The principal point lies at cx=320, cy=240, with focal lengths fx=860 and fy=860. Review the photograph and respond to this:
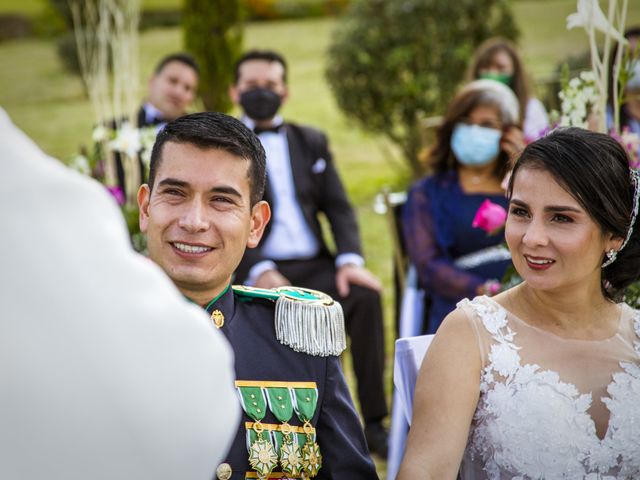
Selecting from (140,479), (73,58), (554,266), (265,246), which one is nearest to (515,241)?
(554,266)

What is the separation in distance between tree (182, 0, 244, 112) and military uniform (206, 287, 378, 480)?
8.16 m

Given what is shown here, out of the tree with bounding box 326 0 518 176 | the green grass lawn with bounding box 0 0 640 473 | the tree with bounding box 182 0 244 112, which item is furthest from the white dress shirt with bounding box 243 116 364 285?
the green grass lawn with bounding box 0 0 640 473

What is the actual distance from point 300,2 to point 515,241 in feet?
60.3

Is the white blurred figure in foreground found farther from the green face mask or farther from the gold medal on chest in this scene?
the green face mask

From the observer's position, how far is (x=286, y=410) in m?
1.86

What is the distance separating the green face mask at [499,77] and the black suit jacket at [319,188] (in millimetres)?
1123

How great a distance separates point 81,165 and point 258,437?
2287 millimetres

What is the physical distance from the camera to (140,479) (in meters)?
0.80

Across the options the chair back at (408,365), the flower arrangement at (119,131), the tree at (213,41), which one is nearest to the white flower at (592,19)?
the chair back at (408,365)

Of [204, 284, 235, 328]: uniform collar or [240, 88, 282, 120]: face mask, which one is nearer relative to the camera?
[204, 284, 235, 328]: uniform collar

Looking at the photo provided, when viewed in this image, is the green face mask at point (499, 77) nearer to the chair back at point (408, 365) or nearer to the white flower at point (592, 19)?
the white flower at point (592, 19)

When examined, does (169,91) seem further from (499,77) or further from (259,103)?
(499,77)

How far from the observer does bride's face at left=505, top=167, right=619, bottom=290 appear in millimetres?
2029

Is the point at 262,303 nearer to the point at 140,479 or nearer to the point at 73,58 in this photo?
the point at 140,479
